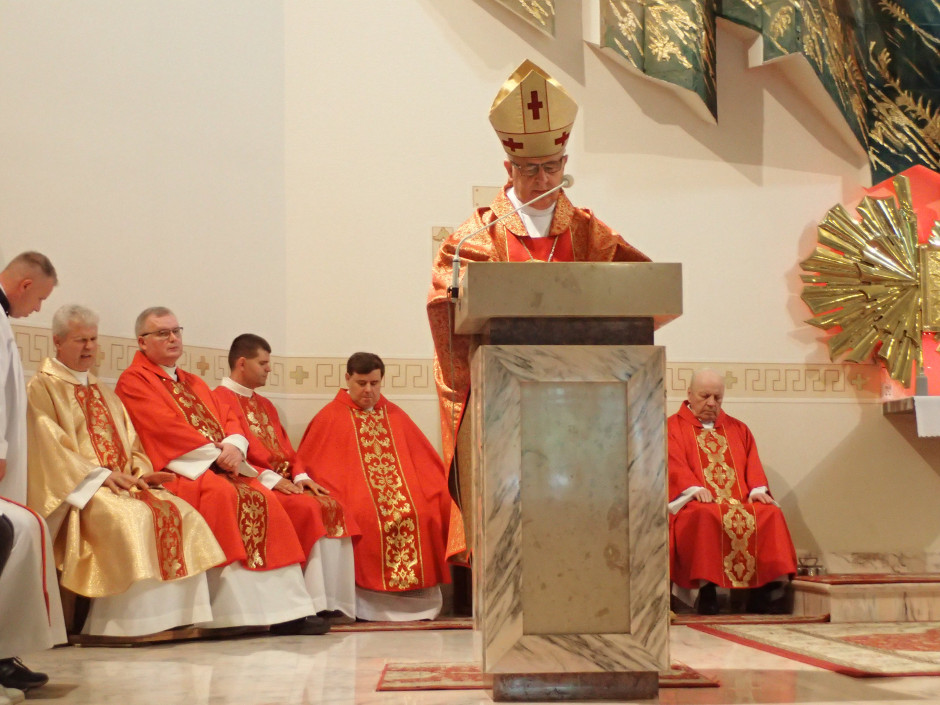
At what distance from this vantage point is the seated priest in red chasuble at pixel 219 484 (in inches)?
217

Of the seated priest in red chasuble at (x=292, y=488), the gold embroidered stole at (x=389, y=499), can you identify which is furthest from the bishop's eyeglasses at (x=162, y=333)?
the gold embroidered stole at (x=389, y=499)

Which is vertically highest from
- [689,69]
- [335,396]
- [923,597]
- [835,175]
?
[689,69]

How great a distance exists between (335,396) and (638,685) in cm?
416

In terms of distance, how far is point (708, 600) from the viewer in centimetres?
663

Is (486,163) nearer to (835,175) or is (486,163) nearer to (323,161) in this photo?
(323,161)

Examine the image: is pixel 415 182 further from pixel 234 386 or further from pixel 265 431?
pixel 265 431

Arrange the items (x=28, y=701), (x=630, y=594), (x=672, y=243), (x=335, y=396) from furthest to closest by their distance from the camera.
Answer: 1. (x=672, y=243)
2. (x=335, y=396)
3. (x=28, y=701)
4. (x=630, y=594)

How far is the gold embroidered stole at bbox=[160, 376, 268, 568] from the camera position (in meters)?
5.60

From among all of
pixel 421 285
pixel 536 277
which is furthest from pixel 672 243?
pixel 536 277

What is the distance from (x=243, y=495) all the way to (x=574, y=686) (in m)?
2.78

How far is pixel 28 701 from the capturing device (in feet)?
11.9

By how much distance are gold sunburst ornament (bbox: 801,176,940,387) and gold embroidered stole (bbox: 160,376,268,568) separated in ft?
13.2

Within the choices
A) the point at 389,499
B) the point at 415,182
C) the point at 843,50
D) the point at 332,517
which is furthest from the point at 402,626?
the point at 843,50

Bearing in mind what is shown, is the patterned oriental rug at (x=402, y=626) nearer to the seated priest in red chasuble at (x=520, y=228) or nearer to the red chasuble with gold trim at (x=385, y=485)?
the red chasuble with gold trim at (x=385, y=485)
